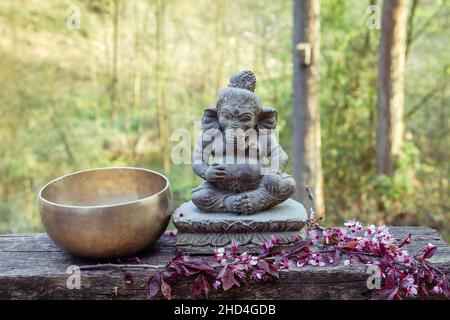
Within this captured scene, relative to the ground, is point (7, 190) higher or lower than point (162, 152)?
lower

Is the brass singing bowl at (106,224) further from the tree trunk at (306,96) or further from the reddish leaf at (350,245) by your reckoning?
the tree trunk at (306,96)

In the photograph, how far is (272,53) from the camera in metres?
4.59

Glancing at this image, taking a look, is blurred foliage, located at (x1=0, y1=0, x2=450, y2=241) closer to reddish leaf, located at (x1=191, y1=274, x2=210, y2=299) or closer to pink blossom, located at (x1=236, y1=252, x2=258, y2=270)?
pink blossom, located at (x1=236, y1=252, x2=258, y2=270)

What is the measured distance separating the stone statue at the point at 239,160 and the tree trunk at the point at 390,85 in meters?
2.12

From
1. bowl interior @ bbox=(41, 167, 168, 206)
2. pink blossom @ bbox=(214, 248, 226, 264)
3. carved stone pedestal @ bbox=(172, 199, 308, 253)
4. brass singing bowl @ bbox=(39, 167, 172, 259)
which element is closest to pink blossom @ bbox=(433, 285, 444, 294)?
carved stone pedestal @ bbox=(172, 199, 308, 253)

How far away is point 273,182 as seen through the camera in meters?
1.79

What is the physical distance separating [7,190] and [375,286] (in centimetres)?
400

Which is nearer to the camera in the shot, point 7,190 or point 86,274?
point 86,274

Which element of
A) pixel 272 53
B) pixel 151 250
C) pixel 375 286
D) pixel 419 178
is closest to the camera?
pixel 375 286

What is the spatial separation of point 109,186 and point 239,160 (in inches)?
23.4

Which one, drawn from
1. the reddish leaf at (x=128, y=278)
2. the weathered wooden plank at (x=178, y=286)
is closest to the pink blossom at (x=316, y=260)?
the weathered wooden plank at (x=178, y=286)

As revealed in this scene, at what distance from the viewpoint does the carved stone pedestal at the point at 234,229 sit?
69.1 inches
